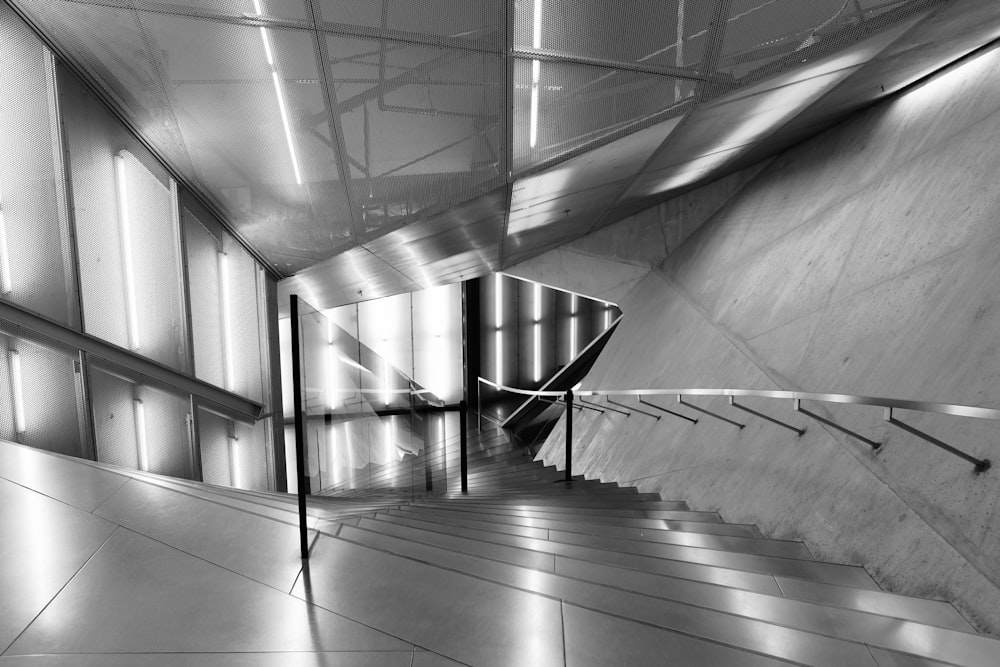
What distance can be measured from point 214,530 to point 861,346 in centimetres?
533

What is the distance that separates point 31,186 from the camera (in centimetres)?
564

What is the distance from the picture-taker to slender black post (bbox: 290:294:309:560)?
3.23 meters

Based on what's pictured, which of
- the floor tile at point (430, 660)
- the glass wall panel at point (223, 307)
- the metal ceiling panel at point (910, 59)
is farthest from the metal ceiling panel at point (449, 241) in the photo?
the floor tile at point (430, 660)

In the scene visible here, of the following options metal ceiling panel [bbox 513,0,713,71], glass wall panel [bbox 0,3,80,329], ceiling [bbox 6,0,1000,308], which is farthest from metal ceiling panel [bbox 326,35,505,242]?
glass wall panel [bbox 0,3,80,329]


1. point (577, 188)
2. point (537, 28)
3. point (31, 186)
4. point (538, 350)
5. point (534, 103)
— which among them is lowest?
point (538, 350)

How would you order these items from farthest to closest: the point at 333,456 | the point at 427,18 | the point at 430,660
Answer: the point at 427,18 → the point at 333,456 → the point at 430,660

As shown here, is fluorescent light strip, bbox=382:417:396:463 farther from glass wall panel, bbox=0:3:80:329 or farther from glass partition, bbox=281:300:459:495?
glass wall panel, bbox=0:3:80:329

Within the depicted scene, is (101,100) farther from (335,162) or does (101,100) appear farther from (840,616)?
(840,616)

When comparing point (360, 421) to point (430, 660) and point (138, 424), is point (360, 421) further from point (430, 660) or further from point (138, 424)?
point (430, 660)

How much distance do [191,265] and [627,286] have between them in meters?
9.14

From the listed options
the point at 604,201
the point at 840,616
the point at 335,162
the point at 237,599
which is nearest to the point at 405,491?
the point at 335,162

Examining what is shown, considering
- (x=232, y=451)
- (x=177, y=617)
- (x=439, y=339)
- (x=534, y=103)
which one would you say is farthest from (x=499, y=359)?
(x=177, y=617)

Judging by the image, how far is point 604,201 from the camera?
1131cm

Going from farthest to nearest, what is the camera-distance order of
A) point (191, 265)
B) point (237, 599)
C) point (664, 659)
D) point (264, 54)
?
point (191, 265), point (264, 54), point (237, 599), point (664, 659)
